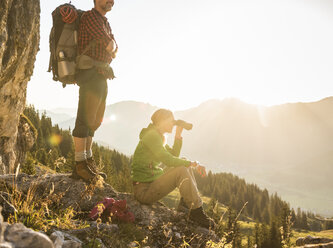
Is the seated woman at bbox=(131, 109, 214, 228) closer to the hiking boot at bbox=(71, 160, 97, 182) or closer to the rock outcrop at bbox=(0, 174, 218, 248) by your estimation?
the rock outcrop at bbox=(0, 174, 218, 248)

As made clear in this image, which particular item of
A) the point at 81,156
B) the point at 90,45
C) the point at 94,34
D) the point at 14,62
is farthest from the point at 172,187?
the point at 14,62

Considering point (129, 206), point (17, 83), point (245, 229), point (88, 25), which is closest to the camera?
point (88, 25)

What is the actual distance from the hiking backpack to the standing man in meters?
0.14

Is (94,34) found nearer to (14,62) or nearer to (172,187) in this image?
(14,62)

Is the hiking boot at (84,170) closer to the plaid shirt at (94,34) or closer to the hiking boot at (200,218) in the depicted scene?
the plaid shirt at (94,34)

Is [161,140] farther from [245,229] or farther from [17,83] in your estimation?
[245,229]

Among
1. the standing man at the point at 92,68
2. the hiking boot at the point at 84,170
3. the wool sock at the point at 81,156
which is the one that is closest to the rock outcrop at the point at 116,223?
the hiking boot at the point at 84,170

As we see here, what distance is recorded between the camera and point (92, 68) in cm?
505

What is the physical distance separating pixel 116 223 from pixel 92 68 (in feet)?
11.0

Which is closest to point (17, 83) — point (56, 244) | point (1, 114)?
point (1, 114)

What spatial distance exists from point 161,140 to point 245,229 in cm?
11708

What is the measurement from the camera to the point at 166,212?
20.2 feet

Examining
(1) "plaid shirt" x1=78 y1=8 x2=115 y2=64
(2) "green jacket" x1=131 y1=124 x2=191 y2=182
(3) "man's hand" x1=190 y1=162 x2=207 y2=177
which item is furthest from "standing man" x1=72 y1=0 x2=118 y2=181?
(3) "man's hand" x1=190 y1=162 x2=207 y2=177

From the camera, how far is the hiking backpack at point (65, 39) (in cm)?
482
